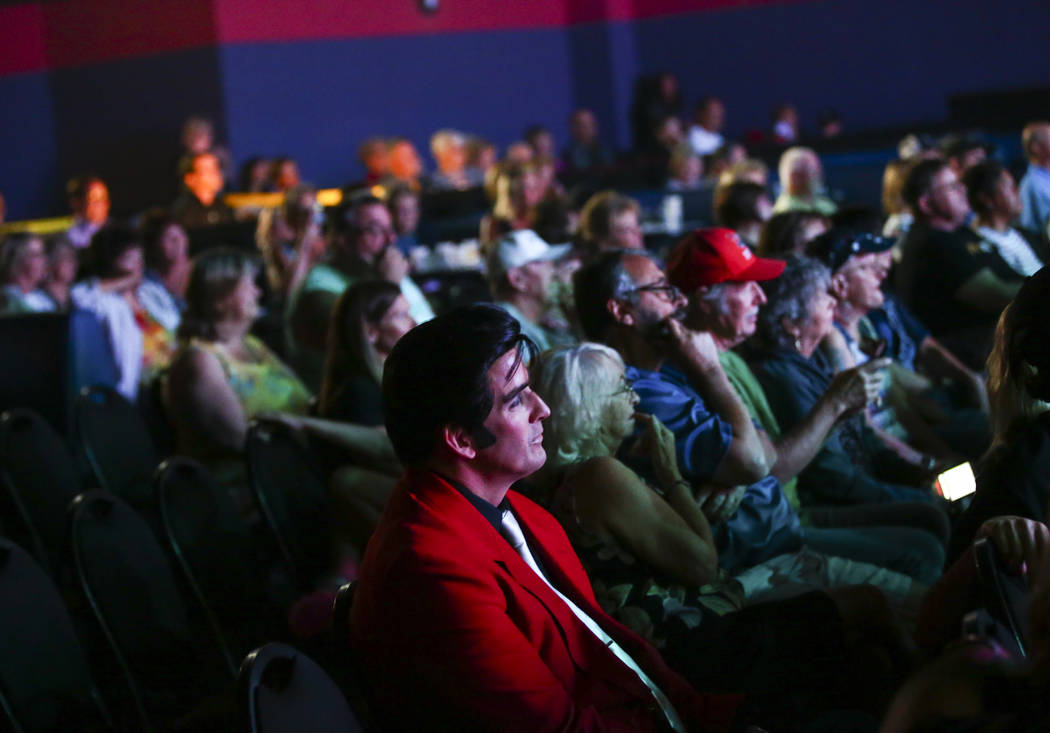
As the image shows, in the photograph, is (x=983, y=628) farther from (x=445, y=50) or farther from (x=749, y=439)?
(x=445, y=50)

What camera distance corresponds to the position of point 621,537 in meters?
2.12

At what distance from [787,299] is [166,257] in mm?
3372

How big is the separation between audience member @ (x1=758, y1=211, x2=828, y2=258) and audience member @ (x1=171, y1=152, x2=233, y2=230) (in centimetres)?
558

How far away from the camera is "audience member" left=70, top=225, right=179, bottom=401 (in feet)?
16.8

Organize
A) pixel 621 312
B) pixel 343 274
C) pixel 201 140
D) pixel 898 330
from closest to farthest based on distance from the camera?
pixel 621 312 → pixel 898 330 → pixel 343 274 → pixel 201 140

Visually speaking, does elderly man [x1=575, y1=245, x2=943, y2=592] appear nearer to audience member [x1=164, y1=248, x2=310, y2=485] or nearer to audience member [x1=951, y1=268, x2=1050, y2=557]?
audience member [x1=951, y1=268, x2=1050, y2=557]

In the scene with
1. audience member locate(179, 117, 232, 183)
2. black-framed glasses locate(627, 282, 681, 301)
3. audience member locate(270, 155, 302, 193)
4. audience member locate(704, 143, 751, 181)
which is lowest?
black-framed glasses locate(627, 282, 681, 301)

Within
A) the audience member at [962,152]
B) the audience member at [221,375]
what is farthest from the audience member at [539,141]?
the audience member at [221,375]

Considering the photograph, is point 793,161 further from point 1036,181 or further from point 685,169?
point 685,169

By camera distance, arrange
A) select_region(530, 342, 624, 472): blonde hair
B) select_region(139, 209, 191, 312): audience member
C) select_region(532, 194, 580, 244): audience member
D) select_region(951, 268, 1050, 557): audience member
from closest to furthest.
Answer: select_region(951, 268, 1050, 557): audience member, select_region(530, 342, 624, 472): blonde hair, select_region(532, 194, 580, 244): audience member, select_region(139, 209, 191, 312): audience member

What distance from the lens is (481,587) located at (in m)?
1.65

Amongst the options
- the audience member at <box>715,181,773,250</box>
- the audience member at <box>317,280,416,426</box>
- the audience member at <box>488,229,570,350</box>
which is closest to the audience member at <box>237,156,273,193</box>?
the audience member at <box>715,181,773,250</box>

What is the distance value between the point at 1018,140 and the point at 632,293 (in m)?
6.16

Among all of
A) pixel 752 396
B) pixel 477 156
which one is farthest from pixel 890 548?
pixel 477 156
